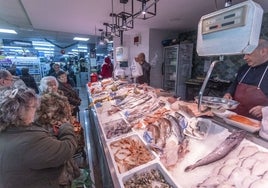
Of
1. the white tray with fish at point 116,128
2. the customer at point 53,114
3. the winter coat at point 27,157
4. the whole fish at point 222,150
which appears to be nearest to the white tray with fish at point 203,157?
the whole fish at point 222,150

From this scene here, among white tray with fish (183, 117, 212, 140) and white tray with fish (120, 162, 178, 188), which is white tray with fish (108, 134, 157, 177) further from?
white tray with fish (183, 117, 212, 140)

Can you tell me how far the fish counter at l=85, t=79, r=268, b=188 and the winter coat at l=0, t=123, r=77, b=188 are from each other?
41 centimetres

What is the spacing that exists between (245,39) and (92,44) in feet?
37.4

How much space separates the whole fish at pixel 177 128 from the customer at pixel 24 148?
860 millimetres

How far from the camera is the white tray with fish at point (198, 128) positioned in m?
1.29

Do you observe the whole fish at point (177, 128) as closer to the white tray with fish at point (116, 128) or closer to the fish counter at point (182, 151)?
the fish counter at point (182, 151)

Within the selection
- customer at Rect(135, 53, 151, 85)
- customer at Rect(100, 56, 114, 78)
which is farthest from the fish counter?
customer at Rect(100, 56, 114, 78)

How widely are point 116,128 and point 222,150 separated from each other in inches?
41.0

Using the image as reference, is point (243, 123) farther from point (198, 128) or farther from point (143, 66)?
point (143, 66)

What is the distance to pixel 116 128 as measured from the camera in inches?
70.6

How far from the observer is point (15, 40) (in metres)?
9.77

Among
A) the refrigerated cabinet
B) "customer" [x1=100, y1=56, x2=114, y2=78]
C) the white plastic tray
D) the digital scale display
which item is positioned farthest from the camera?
"customer" [x1=100, y1=56, x2=114, y2=78]

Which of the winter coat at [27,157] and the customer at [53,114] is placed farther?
the customer at [53,114]

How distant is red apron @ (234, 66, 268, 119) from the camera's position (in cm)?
187
